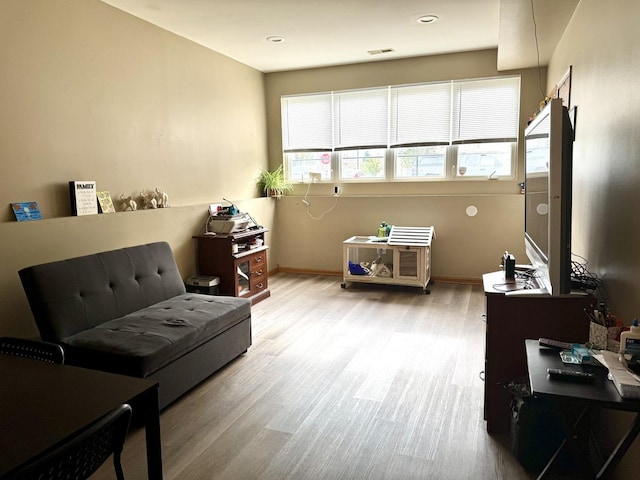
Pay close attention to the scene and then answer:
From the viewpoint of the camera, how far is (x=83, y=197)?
329 centimetres

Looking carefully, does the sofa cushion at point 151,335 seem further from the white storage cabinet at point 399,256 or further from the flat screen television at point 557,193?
the white storage cabinet at point 399,256

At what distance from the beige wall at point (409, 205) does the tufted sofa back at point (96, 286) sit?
2.71m

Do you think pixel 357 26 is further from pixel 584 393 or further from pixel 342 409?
pixel 584 393

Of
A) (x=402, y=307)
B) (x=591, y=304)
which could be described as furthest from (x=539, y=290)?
(x=402, y=307)

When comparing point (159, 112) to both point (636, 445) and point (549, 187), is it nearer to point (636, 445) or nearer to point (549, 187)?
point (549, 187)

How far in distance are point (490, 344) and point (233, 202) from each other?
137 inches

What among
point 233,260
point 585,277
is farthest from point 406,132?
point 585,277

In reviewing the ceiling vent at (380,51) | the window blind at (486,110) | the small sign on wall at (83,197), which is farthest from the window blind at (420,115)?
the small sign on wall at (83,197)

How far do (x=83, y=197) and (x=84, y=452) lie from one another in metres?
2.50

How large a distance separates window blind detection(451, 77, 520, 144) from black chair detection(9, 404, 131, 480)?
494cm

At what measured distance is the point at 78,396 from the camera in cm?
134

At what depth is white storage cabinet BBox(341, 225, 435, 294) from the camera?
16.3ft

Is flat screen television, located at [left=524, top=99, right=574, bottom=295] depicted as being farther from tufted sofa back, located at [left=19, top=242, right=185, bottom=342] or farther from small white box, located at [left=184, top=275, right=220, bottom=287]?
small white box, located at [left=184, top=275, right=220, bottom=287]

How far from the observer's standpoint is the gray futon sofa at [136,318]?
247cm
